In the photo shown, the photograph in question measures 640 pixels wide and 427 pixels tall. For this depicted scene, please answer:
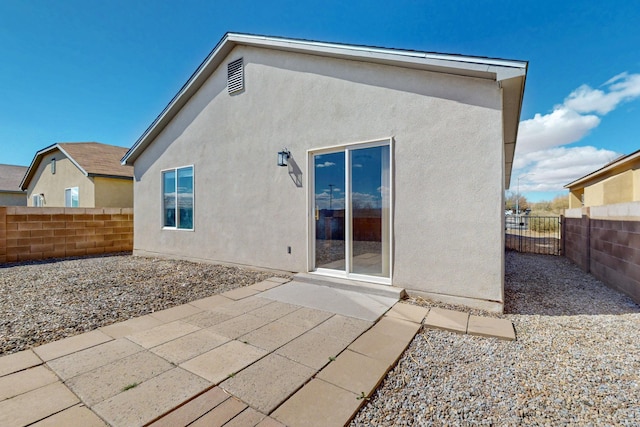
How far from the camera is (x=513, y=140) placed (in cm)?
742

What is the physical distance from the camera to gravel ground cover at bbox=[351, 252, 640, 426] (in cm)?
197

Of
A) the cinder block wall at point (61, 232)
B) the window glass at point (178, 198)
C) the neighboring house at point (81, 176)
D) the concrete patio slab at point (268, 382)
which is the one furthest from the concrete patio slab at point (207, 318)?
the neighboring house at point (81, 176)

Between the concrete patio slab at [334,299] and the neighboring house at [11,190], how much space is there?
25627mm

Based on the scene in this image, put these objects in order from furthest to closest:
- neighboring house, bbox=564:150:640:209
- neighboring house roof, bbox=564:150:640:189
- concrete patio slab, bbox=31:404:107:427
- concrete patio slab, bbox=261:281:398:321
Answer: neighboring house, bbox=564:150:640:209 → neighboring house roof, bbox=564:150:640:189 → concrete patio slab, bbox=261:281:398:321 → concrete patio slab, bbox=31:404:107:427

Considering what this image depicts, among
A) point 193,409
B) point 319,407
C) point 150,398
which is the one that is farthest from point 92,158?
point 319,407

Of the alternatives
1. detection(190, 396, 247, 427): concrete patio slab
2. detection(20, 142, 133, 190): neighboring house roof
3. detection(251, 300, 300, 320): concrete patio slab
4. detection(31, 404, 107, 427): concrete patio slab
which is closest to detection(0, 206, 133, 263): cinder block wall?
detection(20, 142, 133, 190): neighboring house roof

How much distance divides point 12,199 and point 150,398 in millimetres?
28942

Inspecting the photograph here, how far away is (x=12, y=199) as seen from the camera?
2072 centimetres

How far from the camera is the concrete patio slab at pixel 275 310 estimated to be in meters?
3.92

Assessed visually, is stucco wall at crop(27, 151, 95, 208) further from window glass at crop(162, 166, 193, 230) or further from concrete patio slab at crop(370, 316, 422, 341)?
concrete patio slab at crop(370, 316, 422, 341)

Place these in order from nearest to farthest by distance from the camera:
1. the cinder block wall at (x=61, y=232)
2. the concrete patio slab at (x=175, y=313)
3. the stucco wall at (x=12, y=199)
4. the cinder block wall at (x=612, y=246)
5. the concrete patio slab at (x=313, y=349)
A: 1. the concrete patio slab at (x=313, y=349)
2. the concrete patio slab at (x=175, y=313)
3. the cinder block wall at (x=612, y=246)
4. the cinder block wall at (x=61, y=232)
5. the stucco wall at (x=12, y=199)

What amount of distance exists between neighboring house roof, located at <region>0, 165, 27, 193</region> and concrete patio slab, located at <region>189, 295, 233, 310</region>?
83.2ft

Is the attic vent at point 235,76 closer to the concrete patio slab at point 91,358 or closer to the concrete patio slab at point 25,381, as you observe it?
the concrete patio slab at point 91,358

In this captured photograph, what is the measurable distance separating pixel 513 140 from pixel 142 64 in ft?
44.0
